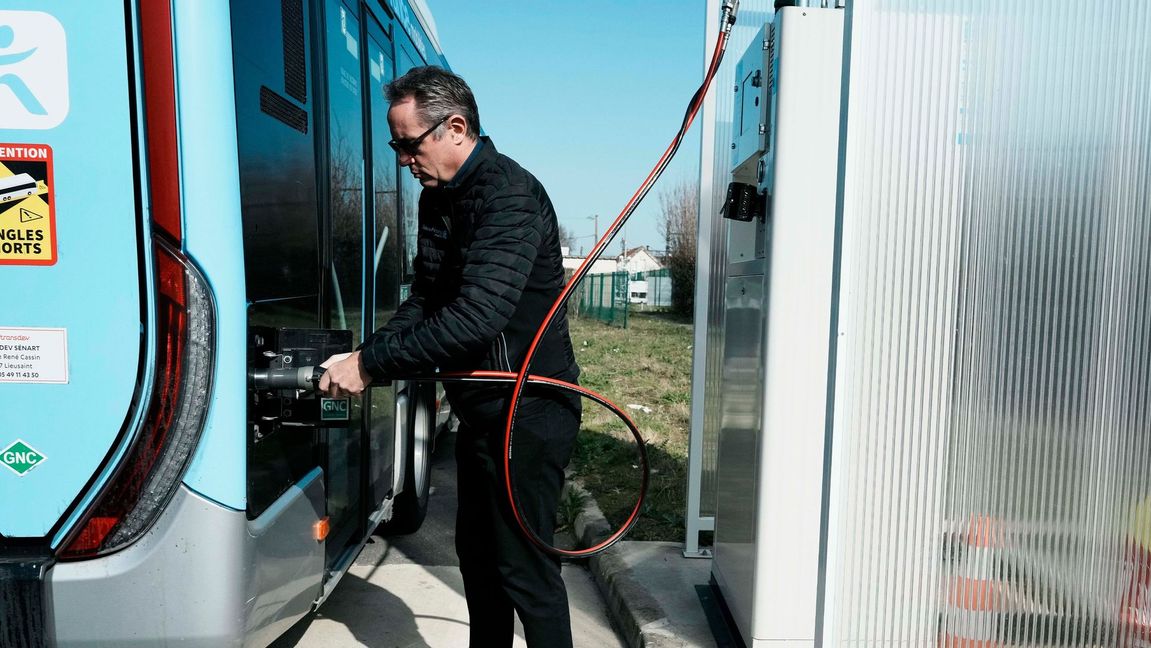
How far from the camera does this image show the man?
2.23 m

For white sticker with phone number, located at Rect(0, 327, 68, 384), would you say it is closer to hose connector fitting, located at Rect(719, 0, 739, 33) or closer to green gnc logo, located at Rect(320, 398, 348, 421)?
green gnc logo, located at Rect(320, 398, 348, 421)

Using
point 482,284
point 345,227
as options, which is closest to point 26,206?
point 482,284

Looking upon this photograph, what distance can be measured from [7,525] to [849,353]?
212 centimetres

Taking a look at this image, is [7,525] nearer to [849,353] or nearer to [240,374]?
[240,374]

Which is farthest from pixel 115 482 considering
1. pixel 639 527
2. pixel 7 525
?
pixel 639 527

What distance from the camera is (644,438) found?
713 cm

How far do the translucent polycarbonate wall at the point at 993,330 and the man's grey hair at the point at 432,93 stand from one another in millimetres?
1061

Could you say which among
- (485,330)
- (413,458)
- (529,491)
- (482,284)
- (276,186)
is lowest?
(413,458)

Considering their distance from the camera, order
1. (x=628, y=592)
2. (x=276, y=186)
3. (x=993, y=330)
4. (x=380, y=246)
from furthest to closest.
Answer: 1. (x=380, y=246)
2. (x=628, y=592)
3. (x=276, y=186)
4. (x=993, y=330)

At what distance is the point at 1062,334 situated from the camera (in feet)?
7.04

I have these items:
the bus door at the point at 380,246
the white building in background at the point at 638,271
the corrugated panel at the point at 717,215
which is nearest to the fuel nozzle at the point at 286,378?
the bus door at the point at 380,246

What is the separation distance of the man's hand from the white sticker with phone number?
1.97 ft

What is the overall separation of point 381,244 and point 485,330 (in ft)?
5.57

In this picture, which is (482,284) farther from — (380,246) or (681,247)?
(681,247)
